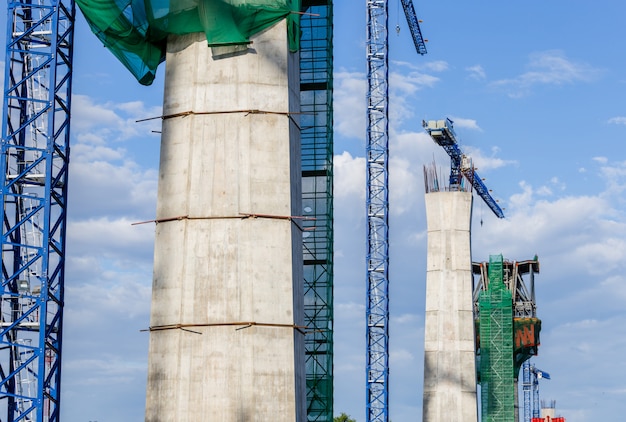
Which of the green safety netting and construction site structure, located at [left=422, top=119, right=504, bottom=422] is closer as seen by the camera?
the green safety netting

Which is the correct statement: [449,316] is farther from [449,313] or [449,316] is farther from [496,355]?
[496,355]

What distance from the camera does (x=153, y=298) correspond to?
1265 inches

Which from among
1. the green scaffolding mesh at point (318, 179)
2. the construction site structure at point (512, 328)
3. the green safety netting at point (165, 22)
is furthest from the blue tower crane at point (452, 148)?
the green safety netting at point (165, 22)

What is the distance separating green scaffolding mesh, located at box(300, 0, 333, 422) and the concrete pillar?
68.4 feet

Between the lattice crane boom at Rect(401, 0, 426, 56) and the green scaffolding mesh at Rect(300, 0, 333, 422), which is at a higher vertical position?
the lattice crane boom at Rect(401, 0, 426, 56)

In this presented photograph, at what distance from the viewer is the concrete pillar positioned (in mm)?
80062

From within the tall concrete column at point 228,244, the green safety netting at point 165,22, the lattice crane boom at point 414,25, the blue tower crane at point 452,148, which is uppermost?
the lattice crane boom at point 414,25

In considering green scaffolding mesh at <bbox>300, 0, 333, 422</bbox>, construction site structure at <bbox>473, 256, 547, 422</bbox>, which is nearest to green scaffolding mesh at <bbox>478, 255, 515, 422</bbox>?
construction site structure at <bbox>473, 256, 547, 422</bbox>

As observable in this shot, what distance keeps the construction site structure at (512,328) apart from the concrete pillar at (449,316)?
64.9ft

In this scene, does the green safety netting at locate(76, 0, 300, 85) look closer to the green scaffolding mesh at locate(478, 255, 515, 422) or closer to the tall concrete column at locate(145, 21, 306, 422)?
the tall concrete column at locate(145, 21, 306, 422)

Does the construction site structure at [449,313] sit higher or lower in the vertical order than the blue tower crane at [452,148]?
lower

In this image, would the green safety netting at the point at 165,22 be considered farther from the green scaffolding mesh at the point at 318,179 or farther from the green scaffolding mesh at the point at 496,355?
the green scaffolding mesh at the point at 496,355

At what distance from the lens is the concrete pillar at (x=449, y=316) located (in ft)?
263

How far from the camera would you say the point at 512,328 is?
101938 mm
